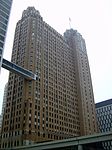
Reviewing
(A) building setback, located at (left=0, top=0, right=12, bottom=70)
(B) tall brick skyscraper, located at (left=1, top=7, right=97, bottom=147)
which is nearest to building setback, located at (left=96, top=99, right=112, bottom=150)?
(B) tall brick skyscraper, located at (left=1, top=7, right=97, bottom=147)

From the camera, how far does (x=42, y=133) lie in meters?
85.4

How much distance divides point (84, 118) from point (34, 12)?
231ft

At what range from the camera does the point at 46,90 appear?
98.9 meters

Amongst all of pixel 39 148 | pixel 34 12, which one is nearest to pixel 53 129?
pixel 39 148

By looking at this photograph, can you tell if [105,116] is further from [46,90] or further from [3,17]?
[3,17]

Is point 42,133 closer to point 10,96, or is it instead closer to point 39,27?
point 10,96

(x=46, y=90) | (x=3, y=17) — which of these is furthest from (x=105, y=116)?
(x=3, y=17)

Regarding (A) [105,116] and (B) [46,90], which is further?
(A) [105,116]

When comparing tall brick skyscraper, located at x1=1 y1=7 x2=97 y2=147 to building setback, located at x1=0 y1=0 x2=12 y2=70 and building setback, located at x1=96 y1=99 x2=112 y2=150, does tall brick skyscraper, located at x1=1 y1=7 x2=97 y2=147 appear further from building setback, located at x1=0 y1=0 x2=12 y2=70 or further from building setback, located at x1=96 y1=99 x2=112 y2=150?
building setback, located at x1=96 y1=99 x2=112 y2=150

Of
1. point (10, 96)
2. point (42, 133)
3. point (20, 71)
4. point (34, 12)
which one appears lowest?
point (42, 133)

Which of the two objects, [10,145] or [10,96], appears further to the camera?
[10,96]

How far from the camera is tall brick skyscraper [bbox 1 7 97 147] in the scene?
85438 mm

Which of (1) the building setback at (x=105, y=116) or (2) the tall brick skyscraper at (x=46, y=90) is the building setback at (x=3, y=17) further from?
(1) the building setback at (x=105, y=116)

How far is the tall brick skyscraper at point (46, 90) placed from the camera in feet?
280
